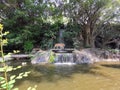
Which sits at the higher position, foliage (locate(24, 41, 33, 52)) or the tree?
the tree

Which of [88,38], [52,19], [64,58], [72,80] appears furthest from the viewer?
[52,19]

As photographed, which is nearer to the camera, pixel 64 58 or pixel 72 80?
pixel 72 80

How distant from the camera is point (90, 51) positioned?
43.4 ft

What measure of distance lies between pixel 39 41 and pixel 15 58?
347 cm

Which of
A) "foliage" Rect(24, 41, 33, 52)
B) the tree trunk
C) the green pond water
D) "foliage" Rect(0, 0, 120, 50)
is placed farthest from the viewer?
the tree trunk

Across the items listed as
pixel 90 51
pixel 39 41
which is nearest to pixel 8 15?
pixel 39 41

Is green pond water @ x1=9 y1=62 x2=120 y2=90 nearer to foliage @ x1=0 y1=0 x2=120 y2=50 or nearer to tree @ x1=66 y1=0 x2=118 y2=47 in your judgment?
tree @ x1=66 y1=0 x2=118 y2=47

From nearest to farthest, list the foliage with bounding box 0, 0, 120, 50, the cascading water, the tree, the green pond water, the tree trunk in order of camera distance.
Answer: the green pond water < the cascading water < the tree < the foliage with bounding box 0, 0, 120, 50 < the tree trunk

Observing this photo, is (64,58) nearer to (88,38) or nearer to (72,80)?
(88,38)

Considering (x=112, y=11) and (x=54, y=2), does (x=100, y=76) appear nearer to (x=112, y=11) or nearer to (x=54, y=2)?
(x=112, y=11)

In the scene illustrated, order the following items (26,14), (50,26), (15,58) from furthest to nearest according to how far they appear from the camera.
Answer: (50,26) → (26,14) → (15,58)

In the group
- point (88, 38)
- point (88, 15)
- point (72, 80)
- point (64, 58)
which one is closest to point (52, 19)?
point (88, 15)

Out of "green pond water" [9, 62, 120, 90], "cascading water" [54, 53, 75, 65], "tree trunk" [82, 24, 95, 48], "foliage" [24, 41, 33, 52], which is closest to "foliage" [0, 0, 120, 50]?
"tree trunk" [82, 24, 95, 48]

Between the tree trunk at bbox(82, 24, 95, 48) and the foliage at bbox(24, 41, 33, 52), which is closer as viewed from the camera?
the foliage at bbox(24, 41, 33, 52)
